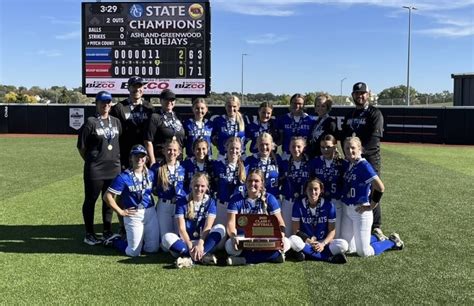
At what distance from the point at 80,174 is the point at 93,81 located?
3.24 metres

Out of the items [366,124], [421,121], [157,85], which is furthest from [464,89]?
[366,124]

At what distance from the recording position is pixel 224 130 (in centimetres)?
585

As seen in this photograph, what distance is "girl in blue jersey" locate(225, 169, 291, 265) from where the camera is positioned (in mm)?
4859

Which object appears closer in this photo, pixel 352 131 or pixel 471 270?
pixel 471 270

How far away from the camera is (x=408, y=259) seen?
5027mm

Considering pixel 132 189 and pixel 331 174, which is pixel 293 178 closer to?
pixel 331 174

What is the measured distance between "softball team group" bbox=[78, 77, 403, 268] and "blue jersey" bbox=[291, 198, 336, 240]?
1 centimetres

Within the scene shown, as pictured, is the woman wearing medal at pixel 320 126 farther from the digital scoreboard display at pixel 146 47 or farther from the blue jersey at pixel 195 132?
the digital scoreboard display at pixel 146 47

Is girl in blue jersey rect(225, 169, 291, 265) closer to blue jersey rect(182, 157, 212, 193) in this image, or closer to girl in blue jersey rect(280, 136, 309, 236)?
girl in blue jersey rect(280, 136, 309, 236)

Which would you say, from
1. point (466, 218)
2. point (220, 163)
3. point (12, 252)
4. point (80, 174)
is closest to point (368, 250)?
point (220, 163)

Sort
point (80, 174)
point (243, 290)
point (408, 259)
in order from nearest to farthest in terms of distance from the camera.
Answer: point (243, 290) < point (408, 259) < point (80, 174)

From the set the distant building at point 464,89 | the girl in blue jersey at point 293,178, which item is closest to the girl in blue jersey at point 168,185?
the girl in blue jersey at point 293,178

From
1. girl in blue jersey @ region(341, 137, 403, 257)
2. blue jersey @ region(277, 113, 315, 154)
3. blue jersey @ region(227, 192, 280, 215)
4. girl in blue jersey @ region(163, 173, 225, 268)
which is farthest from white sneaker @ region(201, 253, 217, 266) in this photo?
blue jersey @ region(277, 113, 315, 154)

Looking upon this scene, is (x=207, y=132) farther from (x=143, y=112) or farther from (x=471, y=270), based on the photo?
(x=471, y=270)
